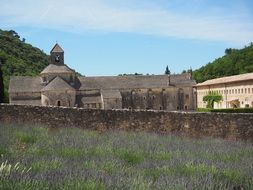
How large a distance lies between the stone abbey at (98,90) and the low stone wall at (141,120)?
37.7m

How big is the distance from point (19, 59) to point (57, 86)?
35955mm

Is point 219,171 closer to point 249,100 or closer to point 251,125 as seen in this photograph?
point 251,125

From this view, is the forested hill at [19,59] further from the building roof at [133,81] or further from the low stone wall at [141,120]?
the low stone wall at [141,120]

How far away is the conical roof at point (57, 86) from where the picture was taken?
5297 cm

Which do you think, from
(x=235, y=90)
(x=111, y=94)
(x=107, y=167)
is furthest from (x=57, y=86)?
(x=107, y=167)

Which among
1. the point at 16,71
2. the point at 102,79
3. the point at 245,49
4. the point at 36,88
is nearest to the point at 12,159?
the point at 36,88

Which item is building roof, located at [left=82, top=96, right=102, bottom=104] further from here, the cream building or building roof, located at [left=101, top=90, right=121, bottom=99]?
the cream building

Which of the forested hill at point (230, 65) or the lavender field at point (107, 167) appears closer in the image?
the lavender field at point (107, 167)

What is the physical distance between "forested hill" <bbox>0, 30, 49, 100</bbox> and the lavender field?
188 ft

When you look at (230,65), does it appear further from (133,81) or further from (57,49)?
(57,49)

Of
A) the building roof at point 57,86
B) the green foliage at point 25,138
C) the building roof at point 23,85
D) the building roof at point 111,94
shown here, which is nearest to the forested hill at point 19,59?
the building roof at point 23,85

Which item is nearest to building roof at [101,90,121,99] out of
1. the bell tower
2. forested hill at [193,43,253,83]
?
the bell tower

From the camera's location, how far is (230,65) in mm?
96875

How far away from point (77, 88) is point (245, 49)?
156ft
